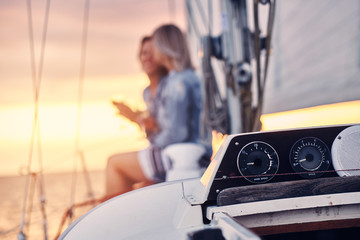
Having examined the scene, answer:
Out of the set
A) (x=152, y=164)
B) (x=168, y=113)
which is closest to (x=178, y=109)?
(x=168, y=113)

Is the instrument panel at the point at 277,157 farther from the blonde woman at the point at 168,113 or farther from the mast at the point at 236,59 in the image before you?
the blonde woman at the point at 168,113

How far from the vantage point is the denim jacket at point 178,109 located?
84.4 inches

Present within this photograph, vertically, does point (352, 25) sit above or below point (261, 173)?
above

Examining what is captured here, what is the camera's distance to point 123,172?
2.33 metres

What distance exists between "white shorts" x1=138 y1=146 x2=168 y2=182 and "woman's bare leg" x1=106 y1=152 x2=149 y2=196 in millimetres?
40

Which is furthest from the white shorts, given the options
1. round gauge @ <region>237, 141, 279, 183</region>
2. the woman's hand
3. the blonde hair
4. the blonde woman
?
round gauge @ <region>237, 141, 279, 183</region>

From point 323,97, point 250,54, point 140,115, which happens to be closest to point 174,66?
point 140,115

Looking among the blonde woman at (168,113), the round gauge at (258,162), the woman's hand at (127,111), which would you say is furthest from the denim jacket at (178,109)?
the round gauge at (258,162)

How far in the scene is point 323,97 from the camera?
7.37 feet

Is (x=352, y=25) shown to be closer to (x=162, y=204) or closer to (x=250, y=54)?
(x=250, y=54)

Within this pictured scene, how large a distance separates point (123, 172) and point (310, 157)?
4.98 feet

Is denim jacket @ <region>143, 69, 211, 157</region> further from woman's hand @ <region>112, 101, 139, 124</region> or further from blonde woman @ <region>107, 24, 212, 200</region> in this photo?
woman's hand @ <region>112, 101, 139, 124</region>

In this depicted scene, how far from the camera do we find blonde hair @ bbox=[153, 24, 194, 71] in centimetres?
226

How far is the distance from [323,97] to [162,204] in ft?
4.94
